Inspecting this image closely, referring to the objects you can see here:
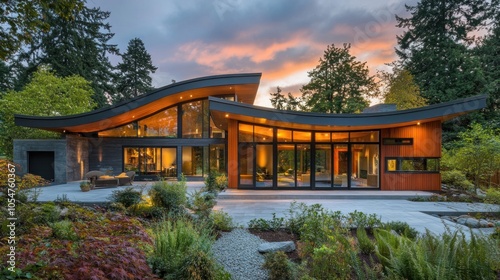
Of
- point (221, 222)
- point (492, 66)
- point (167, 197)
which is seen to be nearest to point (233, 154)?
point (167, 197)

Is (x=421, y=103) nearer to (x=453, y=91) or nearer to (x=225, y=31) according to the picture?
(x=453, y=91)

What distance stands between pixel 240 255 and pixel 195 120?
13.0 m

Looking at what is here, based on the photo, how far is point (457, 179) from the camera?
11.5 m

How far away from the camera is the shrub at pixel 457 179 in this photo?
11.1 meters

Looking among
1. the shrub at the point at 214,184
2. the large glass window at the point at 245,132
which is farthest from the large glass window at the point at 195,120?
the shrub at the point at 214,184

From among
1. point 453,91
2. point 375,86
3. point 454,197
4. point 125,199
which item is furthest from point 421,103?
point 125,199

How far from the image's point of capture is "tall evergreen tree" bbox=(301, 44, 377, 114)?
25.9 m

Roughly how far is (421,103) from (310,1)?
12.1m

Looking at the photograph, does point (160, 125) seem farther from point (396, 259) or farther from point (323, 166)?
point (396, 259)

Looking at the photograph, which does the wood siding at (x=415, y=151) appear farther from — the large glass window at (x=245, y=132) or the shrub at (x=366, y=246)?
the shrub at (x=366, y=246)

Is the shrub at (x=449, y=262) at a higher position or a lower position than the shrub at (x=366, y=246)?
higher

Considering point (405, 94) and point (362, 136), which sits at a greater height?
point (405, 94)

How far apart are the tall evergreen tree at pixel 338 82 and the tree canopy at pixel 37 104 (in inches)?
836

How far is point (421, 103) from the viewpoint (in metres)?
18.2
